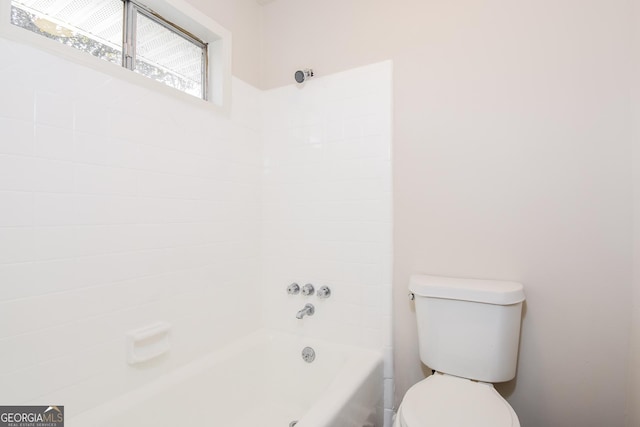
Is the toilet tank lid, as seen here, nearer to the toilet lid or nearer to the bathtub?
the toilet lid

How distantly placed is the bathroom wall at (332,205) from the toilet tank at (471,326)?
10.2 inches

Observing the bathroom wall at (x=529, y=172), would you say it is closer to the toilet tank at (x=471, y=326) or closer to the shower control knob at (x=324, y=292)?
the toilet tank at (x=471, y=326)

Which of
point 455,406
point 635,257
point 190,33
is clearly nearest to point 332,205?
point 455,406

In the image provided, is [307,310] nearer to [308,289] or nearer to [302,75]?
[308,289]

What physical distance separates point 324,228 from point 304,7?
4.35 ft

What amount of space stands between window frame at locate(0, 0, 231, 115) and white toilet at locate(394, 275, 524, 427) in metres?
1.41

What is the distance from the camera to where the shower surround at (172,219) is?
1.01 meters

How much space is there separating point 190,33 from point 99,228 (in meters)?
1.11

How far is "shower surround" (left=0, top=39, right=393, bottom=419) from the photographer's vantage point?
3.30 ft

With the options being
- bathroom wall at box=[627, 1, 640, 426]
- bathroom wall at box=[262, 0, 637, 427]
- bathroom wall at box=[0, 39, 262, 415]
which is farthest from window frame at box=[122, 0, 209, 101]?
bathroom wall at box=[627, 1, 640, 426]

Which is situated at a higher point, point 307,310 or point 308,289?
point 308,289

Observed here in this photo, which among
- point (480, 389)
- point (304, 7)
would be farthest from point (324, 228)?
point (304, 7)

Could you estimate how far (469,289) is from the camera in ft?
4.33

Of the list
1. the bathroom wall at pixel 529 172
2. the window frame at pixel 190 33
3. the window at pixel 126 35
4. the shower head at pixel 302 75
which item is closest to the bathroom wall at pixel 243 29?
the window frame at pixel 190 33
